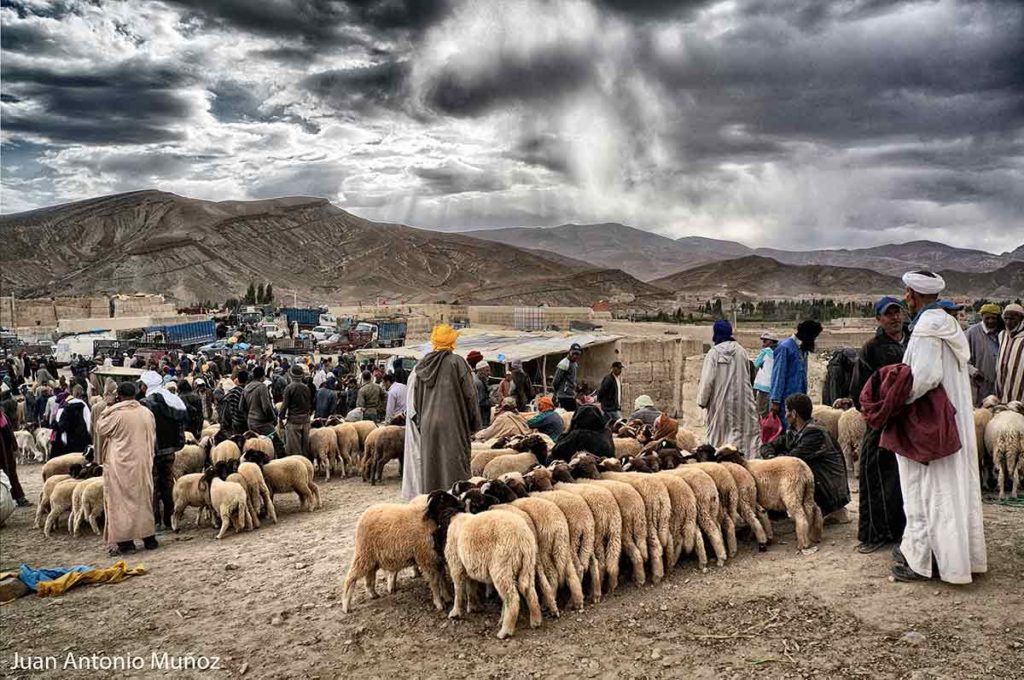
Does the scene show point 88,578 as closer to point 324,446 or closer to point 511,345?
point 324,446

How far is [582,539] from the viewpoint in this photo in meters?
4.78

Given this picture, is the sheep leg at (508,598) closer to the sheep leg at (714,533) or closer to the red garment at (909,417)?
the sheep leg at (714,533)

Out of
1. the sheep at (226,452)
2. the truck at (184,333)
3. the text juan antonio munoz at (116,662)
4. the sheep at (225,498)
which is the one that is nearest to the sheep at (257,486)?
the sheep at (225,498)

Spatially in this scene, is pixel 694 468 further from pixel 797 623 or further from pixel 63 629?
pixel 63 629

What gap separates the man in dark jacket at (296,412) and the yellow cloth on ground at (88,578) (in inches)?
138

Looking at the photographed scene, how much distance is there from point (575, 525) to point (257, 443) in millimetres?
5362

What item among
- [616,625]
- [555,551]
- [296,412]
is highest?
[296,412]

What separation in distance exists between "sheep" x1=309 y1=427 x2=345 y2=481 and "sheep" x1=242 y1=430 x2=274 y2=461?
3.22ft

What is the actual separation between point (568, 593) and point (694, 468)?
1.41 meters

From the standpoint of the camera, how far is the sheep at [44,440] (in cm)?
1380

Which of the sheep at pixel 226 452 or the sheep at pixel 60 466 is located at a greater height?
the sheep at pixel 226 452

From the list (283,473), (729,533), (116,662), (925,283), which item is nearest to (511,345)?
(283,473)

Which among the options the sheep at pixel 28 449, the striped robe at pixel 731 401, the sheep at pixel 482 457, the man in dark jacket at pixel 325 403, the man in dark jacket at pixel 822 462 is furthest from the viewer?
the sheep at pixel 28 449

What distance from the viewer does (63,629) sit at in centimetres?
522
